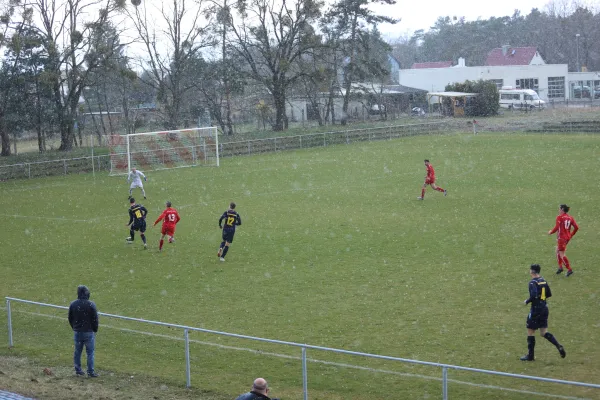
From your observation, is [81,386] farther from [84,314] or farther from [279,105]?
[279,105]

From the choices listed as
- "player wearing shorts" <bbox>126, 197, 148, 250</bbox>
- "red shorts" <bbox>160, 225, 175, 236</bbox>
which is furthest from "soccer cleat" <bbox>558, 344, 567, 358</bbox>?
"player wearing shorts" <bbox>126, 197, 148, 250</bbox>

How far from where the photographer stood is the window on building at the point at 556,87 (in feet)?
280

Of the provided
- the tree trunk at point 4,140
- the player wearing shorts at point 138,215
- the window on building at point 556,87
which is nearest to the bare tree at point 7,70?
the tree trunk at point 4,140

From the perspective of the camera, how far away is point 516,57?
3659 inches

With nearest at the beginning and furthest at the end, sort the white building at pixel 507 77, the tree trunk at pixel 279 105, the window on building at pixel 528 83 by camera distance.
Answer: the tree trunk at pixel 279 105
the white building at pixel 507 77
the window on building at pixel 528 83

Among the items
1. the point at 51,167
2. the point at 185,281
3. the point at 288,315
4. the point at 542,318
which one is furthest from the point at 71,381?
the point at 51,167

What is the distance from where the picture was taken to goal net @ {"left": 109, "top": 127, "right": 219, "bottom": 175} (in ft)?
149

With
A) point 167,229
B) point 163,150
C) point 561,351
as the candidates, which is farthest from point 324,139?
point 561,351

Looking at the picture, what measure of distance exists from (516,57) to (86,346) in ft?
294

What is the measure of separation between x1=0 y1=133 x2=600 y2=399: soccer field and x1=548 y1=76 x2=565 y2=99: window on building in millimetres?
52312

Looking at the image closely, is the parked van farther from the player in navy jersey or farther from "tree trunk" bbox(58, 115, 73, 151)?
the player in navy jersey

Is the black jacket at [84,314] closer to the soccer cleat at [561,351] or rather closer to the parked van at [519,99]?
the soccer cleat at [561,351]

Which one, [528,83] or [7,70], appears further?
[528,83]

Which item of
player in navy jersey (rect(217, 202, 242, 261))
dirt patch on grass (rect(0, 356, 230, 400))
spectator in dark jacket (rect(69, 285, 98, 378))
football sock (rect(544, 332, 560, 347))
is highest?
player in navy jersey (rect(217, 202, 242, 261))
